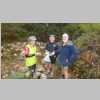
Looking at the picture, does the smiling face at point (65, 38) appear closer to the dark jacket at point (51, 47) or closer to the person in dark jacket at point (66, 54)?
the person in dark jacket at point (66, 54)

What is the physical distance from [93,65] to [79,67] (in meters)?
0.25

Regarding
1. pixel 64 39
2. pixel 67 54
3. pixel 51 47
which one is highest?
pixel 64 39

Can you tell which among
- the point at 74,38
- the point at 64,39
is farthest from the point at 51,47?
the point at 74,38

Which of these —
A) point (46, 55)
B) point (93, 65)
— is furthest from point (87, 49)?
point (46, 55)

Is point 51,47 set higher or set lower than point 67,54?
higher

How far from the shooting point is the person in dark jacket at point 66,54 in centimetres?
691

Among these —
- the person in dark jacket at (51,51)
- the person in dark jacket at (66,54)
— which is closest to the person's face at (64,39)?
the person in dark jacket at (66,54)

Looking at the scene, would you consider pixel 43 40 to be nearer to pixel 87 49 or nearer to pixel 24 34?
pixel 24 34

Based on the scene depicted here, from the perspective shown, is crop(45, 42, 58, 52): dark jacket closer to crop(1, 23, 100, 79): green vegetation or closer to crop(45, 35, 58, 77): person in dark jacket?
crop(45, 35, 58, 77): person in dark jacket

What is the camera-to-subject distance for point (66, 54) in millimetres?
6918

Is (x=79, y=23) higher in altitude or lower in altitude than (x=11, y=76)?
higher

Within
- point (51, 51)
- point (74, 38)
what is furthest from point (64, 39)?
point (51, 51)

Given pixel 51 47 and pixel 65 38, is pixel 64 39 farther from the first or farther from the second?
pixel 51 47

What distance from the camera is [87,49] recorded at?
22.7 feet
